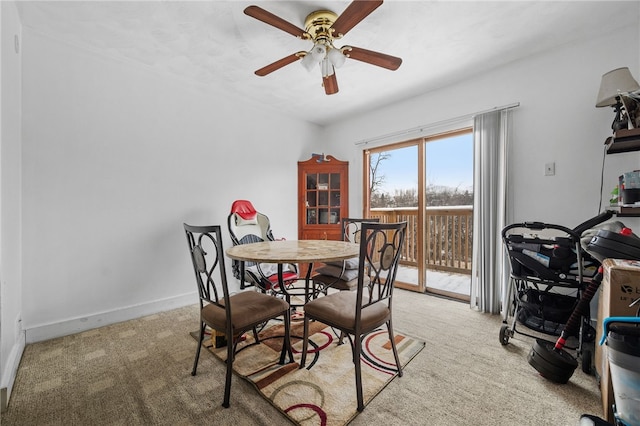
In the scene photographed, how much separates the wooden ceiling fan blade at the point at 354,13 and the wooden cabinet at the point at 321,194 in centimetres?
236

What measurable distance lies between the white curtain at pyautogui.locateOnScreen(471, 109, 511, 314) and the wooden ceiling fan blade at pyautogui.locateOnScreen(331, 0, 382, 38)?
73.2 inches

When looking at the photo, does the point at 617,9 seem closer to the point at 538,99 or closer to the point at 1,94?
the point at 538,99

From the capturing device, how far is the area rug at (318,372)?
1382 millimetres

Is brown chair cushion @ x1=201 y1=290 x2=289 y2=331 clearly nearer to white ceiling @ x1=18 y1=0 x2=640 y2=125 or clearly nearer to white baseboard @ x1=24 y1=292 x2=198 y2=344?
white baseboard @ x1=24 y1=292 x2=198 y2=344

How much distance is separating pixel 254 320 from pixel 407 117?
3.07 metres

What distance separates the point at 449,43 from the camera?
2.28 metres

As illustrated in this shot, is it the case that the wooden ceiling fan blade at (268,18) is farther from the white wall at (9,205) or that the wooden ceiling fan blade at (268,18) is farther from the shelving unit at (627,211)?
the shelving unit at (627,211)

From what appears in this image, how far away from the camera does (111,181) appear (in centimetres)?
248

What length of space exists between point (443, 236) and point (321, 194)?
1.99 meters

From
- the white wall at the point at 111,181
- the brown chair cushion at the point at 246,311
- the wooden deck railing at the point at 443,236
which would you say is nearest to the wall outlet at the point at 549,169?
the wooden deck railing at the point at 443,236

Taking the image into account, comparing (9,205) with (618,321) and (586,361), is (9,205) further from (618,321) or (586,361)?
(586,361)

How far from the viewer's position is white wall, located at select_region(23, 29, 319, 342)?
2143 mm

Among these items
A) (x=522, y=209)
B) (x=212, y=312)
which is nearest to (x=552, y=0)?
(x=522, y=209)

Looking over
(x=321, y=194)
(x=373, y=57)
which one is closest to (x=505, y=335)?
(x=373, y=57)
